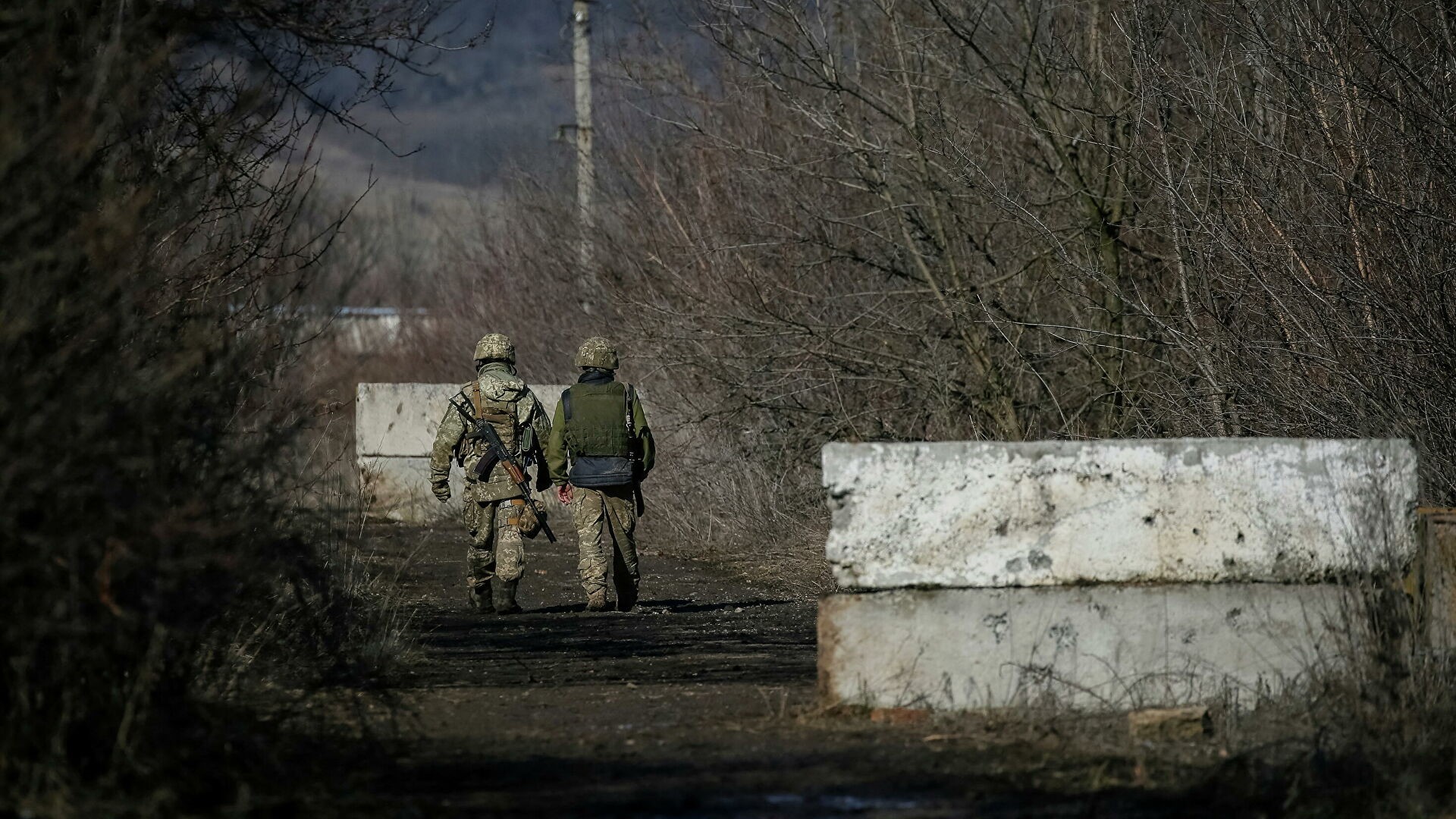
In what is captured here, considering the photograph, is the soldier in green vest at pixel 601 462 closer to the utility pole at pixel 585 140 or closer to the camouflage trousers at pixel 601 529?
the camouflage trousers at pixel 601 529

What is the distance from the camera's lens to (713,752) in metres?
5.96

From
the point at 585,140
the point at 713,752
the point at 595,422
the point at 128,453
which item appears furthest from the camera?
the point at 585,140

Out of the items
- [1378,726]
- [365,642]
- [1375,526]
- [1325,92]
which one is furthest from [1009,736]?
[1325,92]

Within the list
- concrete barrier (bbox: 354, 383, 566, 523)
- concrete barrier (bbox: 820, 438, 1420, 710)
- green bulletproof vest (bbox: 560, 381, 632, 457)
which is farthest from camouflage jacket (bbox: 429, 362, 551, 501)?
concrete barrier (bbox: 354, 383, 566, 523)

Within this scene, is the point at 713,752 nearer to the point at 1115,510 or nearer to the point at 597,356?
the point at 1115,510

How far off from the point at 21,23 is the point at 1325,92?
8.13 metres

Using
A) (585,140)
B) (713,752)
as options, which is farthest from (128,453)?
(585,140)

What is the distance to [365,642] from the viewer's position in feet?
26.3

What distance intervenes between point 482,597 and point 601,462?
4.24 ft

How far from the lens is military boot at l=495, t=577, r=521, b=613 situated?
37.4 ft

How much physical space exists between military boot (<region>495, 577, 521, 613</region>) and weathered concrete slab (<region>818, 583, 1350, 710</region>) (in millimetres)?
5266

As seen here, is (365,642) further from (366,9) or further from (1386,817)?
(1386,817)

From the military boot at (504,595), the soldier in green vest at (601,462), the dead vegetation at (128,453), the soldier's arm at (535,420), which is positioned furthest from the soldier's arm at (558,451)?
the dead vegetation at (128,453)

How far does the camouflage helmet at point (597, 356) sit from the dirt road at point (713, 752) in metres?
2.66
